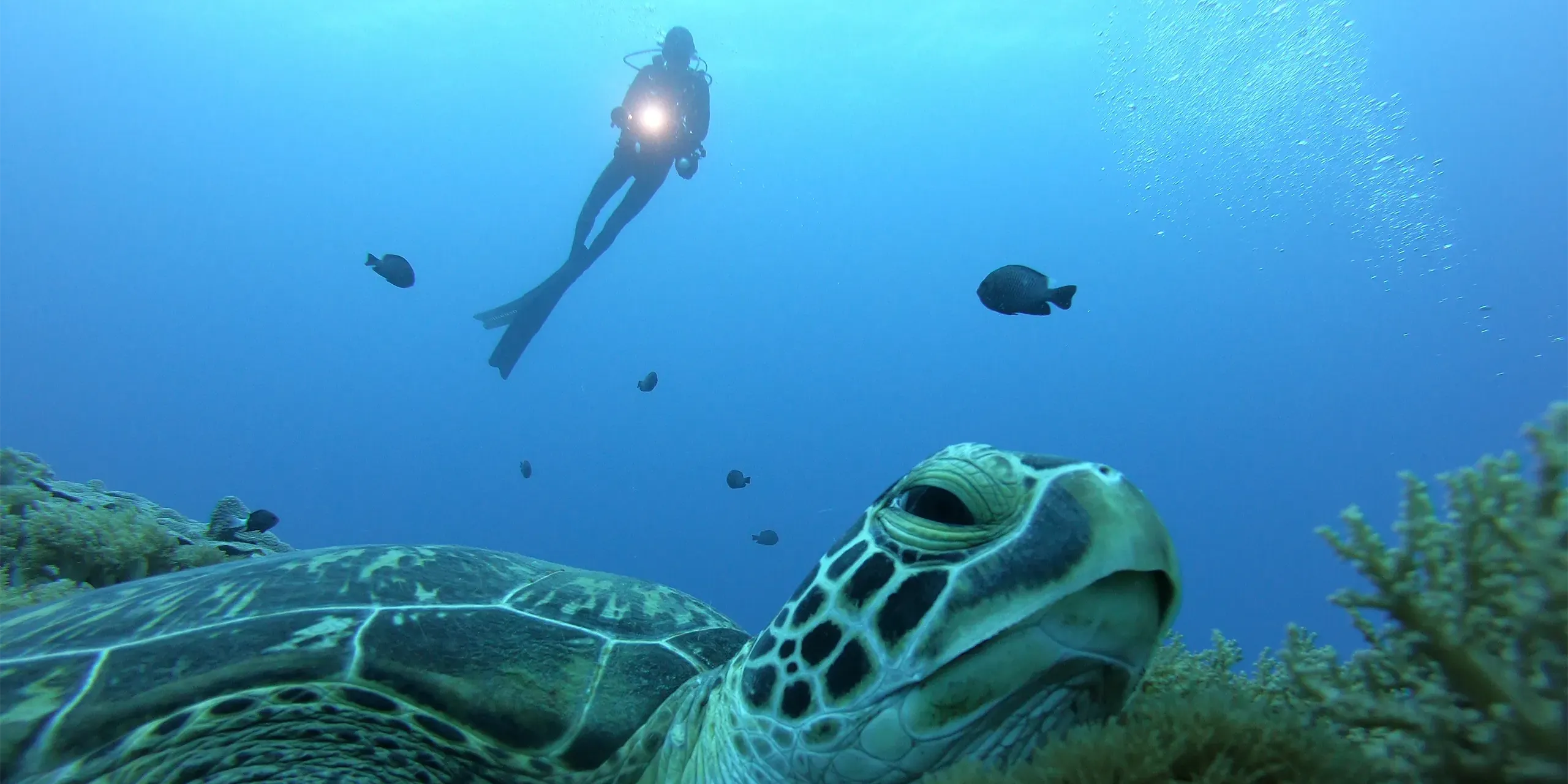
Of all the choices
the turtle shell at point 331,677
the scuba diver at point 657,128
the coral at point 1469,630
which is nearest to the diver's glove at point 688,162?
the scuba diver at point 657,128

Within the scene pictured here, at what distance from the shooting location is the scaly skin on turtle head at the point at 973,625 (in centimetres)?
101

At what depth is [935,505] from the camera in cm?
121

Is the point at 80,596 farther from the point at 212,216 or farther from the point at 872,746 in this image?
the point at 212,216

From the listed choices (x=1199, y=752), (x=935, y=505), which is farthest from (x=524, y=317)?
(x=1199, y=752)

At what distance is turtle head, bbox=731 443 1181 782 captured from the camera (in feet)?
3.30

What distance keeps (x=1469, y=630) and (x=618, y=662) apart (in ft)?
4.91

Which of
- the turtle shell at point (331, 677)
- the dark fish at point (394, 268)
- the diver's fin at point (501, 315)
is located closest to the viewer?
the turtle shell at point (331, 677)

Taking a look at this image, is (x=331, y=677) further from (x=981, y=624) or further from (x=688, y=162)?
(x=688, y=162)

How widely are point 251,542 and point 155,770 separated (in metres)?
3.88

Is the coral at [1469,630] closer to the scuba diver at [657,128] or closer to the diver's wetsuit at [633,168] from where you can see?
the scuba diver at [657,128]

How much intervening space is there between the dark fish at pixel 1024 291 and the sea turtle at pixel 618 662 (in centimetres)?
243

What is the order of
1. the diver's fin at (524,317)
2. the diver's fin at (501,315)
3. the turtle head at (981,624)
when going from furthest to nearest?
1. the diver's fin at (524,317)
2. the diver's fin at (501,315)
3. the turtle head at (981,624)

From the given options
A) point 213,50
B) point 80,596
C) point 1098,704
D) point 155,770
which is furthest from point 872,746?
point 213,50

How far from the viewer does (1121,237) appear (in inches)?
2037
